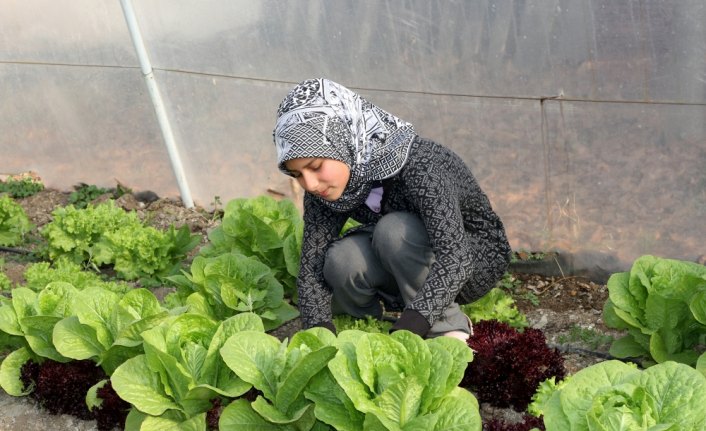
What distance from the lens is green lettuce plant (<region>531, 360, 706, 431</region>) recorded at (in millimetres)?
2082

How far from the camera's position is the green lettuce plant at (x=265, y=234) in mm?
3990

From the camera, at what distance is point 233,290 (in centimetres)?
361

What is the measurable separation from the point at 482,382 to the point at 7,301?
6.60ft

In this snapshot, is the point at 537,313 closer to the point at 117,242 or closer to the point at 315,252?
the point at 315,252

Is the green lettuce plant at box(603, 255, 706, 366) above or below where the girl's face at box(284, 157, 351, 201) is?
below

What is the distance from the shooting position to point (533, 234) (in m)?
4.29

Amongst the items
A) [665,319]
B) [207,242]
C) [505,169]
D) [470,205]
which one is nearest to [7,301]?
[207,242]

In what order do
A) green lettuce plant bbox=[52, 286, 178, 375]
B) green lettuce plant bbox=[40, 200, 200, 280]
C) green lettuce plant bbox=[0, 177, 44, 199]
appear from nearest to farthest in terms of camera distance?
green lettuce plant bbox=[52, 286, 178, 375] < green lettuce plant bbox=[40, 200, 200, 280] < green lettuce plant bbox=[0, 177, 44, 199]

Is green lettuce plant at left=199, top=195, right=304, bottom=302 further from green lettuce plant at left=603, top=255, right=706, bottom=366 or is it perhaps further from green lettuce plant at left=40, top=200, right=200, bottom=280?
Answer: green lettuce plant at left=603, top=255, right=706, bottom=366

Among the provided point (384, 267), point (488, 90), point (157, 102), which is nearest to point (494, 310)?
point (384, 267)

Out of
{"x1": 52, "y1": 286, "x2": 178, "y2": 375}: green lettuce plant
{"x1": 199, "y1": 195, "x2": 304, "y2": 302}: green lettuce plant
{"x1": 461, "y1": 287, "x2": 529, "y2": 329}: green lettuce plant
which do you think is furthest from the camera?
{"x1": 199, "y1": 195, "x2": 304, "y2": 302}: green lettuce plant

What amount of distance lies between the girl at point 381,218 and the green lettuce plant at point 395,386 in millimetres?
362

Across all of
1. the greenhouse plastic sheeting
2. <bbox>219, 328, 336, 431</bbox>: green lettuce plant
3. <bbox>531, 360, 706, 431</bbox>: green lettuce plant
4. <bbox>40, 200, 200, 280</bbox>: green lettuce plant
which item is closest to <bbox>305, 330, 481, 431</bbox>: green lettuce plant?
<bbox>219, 328, 336, 431</bbox>: green lettuce plant

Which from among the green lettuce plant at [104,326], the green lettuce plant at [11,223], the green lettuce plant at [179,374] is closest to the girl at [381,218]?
the green lettuce plant at [179,374]
